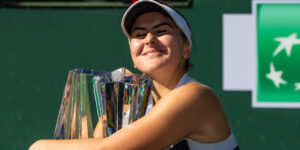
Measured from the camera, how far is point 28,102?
399cm

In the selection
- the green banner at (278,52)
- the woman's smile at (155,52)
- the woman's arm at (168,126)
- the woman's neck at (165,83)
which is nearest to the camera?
the woman's arm at (168,126)

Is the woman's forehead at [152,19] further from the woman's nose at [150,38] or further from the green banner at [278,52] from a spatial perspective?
the green banner at [278,52]

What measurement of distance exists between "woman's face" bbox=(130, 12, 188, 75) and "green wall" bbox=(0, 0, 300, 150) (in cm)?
218

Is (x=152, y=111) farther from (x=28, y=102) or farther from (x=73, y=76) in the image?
(x=28, y=102)

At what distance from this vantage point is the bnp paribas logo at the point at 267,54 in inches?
150

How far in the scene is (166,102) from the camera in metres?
1.43

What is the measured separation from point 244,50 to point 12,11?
2376 mm

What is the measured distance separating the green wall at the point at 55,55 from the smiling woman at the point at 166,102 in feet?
6.76

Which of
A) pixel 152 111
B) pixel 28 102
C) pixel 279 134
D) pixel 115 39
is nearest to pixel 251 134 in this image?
pixel 279 134

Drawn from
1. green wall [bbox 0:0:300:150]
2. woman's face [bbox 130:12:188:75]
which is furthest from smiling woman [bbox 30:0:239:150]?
green wall [bbox 0:0:300:150]

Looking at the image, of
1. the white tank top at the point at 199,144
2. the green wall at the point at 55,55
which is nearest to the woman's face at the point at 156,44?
the white tank top at the point at 199,144

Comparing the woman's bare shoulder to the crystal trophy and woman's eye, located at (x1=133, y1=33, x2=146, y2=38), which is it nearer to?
the crystal trophy

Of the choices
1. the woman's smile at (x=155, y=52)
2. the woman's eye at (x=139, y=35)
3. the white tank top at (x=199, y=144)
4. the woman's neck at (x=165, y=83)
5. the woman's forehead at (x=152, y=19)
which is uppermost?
the woman's forehead at (x=152, y=19)

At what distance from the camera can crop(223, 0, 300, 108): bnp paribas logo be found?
3803 mm
